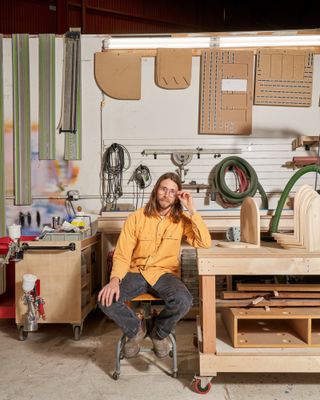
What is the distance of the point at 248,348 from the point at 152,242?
0.84 meters

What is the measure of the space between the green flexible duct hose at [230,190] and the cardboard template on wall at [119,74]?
44.9 inches

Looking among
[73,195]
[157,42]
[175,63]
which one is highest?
[157,42]

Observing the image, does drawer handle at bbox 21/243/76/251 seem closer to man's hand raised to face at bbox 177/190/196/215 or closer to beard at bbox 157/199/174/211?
beard at bbox 157/199/174/211

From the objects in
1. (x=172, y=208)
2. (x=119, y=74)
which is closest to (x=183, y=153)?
(x=119, y=74)

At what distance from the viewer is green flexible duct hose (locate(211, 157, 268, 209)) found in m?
3.42

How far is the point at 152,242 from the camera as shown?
7.41 ft

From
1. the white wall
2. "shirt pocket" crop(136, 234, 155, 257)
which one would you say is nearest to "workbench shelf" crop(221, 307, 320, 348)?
"shirt pocket" crop(136, 234, 155, 257)

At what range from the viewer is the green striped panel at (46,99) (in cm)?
360

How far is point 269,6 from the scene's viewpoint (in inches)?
211

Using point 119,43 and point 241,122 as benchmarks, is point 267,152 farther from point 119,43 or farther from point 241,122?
point 119,43

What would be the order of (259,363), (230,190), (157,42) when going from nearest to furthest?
(259,363) < (157,42) < (230,190)

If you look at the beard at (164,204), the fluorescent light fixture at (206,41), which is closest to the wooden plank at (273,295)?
the beard at (164,204)

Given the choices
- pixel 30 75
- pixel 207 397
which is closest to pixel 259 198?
pixel 207 397

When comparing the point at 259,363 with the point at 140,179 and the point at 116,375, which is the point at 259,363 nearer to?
the point at 116,375
